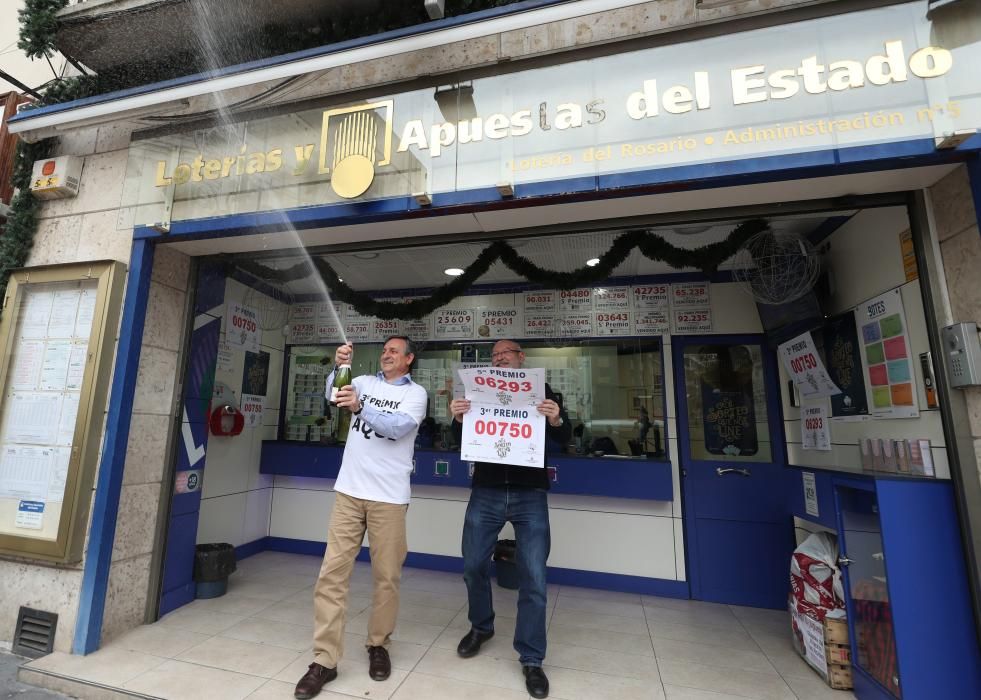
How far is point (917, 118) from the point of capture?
202 centimetres

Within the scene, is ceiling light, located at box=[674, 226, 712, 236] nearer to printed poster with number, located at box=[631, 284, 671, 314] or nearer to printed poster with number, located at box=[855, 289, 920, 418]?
printed poster with number, located at box=[631, 284, 671, 314]

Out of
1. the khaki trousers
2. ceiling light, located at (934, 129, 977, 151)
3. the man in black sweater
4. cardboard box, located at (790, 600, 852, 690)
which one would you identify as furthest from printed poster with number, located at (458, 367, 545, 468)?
ceiling light, located at (934, 129, 977, 151)

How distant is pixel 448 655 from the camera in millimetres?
2684

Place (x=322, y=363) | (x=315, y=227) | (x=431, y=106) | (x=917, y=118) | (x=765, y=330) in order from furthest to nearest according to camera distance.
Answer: (x=322, y=363) → (x=765, y=330) → (x=315, y=227) → (x=431, y=106) → (x=917, y=118)

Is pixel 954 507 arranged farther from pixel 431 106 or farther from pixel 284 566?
pixel 284 566

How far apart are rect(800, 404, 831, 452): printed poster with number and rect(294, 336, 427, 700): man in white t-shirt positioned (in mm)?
2946

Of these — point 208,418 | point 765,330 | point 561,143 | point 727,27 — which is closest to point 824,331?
point 765,330

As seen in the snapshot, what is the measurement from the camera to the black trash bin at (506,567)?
387 centimetres

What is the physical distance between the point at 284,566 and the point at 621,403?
3.66 m

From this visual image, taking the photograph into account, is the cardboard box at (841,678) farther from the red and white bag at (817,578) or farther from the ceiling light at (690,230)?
the ceiling light at (690,230)

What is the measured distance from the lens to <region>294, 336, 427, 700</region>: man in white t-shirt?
2.33m

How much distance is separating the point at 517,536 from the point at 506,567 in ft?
5.10

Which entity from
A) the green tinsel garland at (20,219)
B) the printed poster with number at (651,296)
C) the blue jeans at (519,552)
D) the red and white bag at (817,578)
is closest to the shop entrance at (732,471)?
the printed poster with number at (651,296)

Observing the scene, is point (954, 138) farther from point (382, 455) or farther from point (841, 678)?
point (382, 455)
